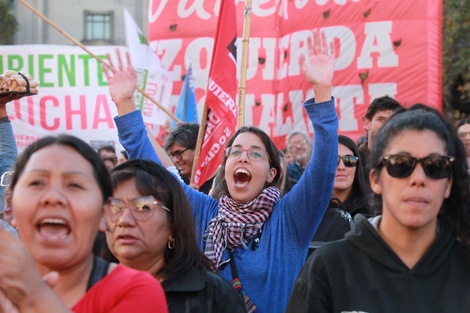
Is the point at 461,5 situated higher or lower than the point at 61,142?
higher

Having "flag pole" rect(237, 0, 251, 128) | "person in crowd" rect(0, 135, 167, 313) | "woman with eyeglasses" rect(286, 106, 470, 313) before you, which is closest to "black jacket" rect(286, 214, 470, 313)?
"woman with eyeglasses" rect(286, 106, 470, 313)

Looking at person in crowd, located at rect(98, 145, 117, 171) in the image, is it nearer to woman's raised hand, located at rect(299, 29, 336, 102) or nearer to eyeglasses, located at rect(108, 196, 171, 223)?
woman's raised hand, located at rect(299, 29, 336, 102)

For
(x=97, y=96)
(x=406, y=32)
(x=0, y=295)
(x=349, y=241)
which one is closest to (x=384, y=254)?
(x=349, y=241)

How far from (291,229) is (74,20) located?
1130 inches

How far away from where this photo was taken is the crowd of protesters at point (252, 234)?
2346 millimetres

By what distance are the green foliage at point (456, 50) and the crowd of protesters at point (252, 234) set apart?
1916cm

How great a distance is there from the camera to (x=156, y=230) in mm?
3350

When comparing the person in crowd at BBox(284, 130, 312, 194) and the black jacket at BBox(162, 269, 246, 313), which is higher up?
the person in crowd at BBox(284, 130, 312, 194)

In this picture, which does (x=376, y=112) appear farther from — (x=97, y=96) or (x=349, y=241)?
(x=97, y=96)

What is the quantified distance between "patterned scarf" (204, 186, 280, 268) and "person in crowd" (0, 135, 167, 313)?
1552 mm

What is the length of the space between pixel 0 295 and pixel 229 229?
2002mm

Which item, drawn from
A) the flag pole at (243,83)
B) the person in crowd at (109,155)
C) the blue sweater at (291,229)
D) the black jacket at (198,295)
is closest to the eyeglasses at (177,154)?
the flag pole at (243,83)

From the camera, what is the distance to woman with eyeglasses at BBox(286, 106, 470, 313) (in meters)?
2.64

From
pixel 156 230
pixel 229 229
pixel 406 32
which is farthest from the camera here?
pixel 406 32
